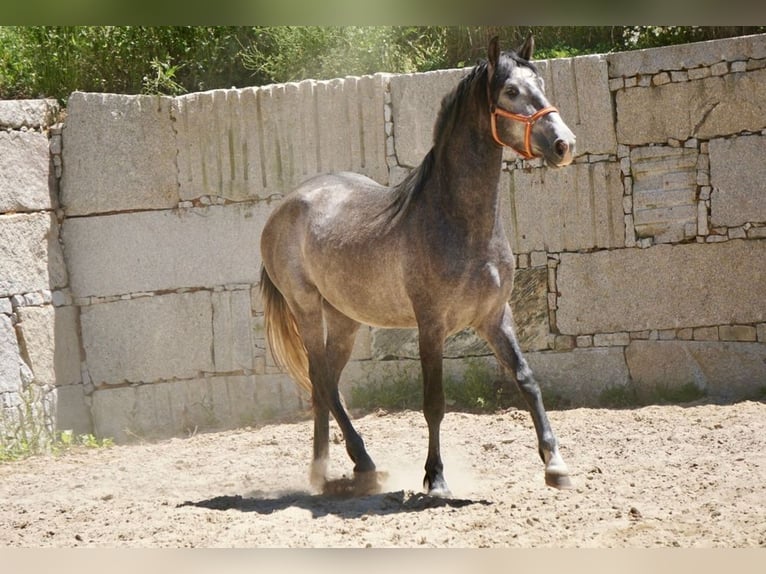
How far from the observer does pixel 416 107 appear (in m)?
7.69

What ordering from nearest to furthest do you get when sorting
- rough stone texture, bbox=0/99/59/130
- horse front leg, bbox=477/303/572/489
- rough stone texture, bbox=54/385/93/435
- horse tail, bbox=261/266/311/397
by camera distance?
horse front leg, bbox=477/303/572/489 → horse tail, bbox=261/266/311/397 → rough stone texture, bbox=0/99/59/130 → rough stone texture, bbox=54/385/93/435

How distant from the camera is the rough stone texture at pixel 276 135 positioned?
7.80 metres

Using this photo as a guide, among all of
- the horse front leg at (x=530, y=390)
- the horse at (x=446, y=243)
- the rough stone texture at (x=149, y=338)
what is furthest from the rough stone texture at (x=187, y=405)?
the horse front leg at (x=530, y=390)

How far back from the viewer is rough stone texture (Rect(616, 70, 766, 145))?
7051 millimetres

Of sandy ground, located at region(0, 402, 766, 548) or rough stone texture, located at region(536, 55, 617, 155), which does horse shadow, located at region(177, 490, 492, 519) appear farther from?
rough stone texture, located at region(536, 55, 617, 155)

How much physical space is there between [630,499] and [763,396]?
9.76 ft

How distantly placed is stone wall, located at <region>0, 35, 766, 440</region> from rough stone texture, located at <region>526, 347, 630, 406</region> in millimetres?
16

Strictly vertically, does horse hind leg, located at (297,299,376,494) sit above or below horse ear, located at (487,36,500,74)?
below

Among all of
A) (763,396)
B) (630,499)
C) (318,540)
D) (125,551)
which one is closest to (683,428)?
(763,396)

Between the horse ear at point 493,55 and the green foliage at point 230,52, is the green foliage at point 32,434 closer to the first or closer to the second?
the green foliage at point 230,52

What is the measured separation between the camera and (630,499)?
4.50 meters

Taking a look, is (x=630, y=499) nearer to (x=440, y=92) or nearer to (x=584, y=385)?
(x=584, y=385)

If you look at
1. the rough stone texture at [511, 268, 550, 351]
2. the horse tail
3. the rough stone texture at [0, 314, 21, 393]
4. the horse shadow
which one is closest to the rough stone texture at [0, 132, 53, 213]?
the rough stone texture at [0, 314, 21, 393]

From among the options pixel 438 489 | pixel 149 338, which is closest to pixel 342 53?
pixel 149 338
